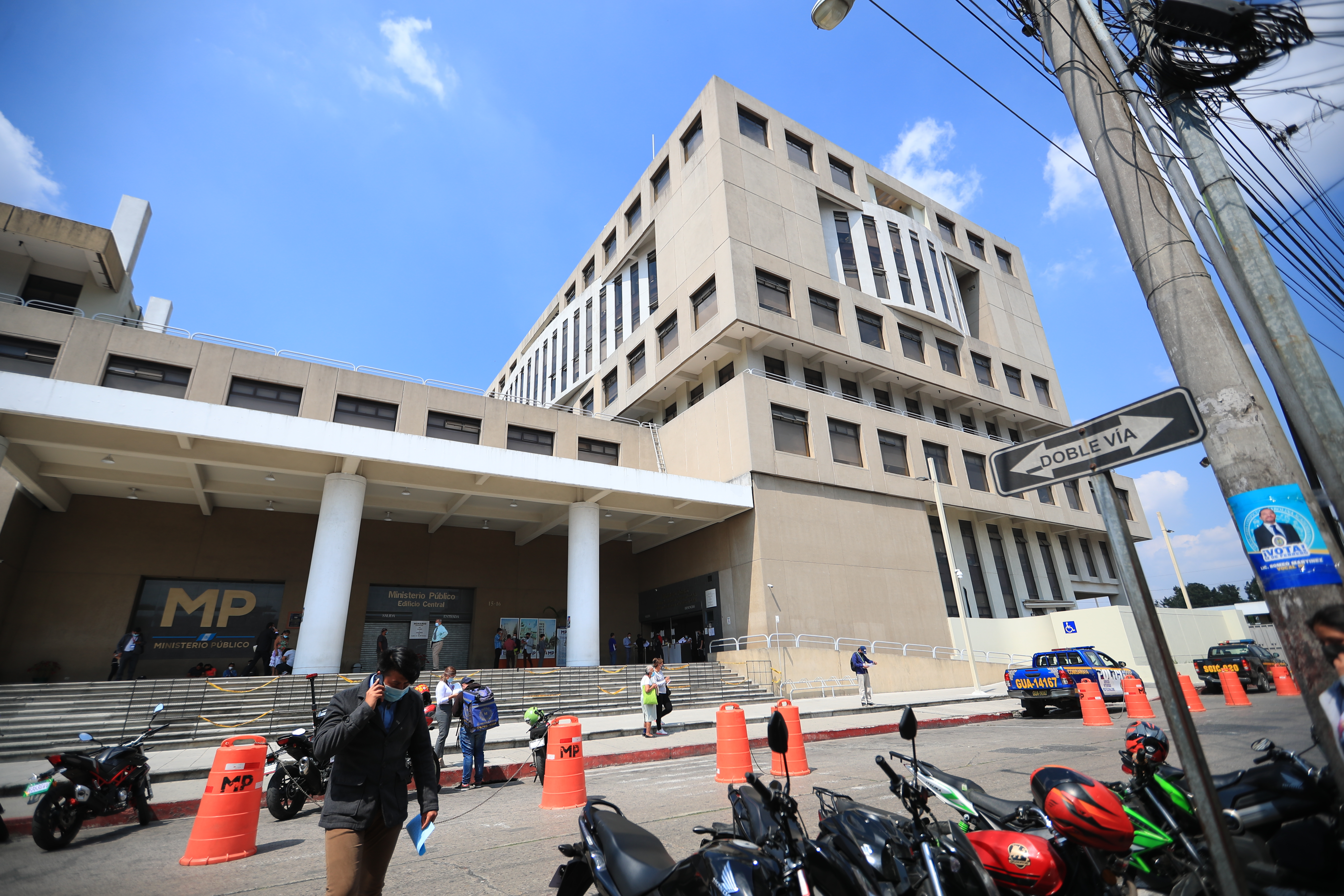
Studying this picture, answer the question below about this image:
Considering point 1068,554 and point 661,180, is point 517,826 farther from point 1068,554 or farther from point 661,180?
point 1068,554

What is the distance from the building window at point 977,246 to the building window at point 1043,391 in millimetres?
9264

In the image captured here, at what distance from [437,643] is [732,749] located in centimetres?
1590

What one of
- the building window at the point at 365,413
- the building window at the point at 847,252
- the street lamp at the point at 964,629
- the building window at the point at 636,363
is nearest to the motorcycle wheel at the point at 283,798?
the building window at the point at 365,413

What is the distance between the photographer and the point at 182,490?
71.7ft

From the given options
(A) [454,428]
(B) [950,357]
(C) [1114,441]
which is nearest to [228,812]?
(C) [1114,441]

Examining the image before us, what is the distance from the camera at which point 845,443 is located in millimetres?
29734

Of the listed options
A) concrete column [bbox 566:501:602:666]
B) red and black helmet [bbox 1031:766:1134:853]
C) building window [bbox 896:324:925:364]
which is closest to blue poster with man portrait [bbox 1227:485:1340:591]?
red and black helmet [bbox 1031:766:1134:853]

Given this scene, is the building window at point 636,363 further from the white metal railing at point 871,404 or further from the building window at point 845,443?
the building window at point 845,443

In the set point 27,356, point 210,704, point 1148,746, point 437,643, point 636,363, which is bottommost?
point 1148,746

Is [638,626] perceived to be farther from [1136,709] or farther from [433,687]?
[1136,709]

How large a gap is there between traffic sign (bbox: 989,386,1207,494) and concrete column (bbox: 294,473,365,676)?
19.2 metres

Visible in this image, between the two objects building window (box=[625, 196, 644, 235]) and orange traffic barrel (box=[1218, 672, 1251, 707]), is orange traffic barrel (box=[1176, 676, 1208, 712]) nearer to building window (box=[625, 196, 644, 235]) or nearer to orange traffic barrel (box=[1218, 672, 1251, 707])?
orange traffic barrel (box=[1218, 672, 1251, 707])

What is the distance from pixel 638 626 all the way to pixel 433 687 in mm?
14508

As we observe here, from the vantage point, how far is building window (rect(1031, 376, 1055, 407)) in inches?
1647
